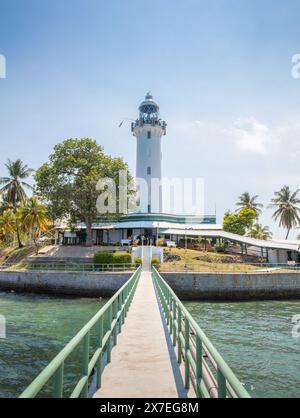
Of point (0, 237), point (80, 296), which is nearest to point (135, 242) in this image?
point (80, 296)

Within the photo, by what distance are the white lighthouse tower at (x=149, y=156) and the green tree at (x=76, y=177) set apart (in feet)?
39.7

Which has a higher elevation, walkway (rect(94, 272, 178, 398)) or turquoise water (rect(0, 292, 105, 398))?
A: walkway (rect(94, 272, 178, 398))

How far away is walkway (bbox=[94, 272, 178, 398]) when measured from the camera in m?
5.20

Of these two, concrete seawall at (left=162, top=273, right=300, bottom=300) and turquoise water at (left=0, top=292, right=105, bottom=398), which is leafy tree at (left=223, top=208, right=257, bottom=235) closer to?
concrete seawall at (left=162, top=273, right=300, bottom=300)

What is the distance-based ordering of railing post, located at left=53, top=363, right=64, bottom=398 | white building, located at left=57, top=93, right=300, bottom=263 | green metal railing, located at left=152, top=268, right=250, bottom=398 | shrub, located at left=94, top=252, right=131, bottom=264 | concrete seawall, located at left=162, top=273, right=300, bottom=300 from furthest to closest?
white building, located at left=57, top=93, right=300, bottom=263 → shrub, located at left=94, top=252, right=131, bottom=264 → concrete seawall, located at left=162, top=273, right=300, bottom=300 → railing post, located at left=53, top=363, right=64, bottom=398 → green metal railing, located at left=152, top=268, right=250, bottom=398

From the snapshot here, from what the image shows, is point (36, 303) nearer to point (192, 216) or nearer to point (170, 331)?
point (170, 331)

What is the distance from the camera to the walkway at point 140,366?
520 centimetres

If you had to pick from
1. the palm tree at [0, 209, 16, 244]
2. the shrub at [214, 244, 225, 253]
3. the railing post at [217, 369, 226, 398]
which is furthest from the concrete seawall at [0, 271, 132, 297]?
the railing post at [217, 369, 226, 398]

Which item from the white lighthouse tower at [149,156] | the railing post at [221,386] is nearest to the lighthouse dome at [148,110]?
the white lighthouse tower at [149,156]

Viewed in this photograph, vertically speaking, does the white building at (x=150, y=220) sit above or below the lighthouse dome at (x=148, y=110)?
below

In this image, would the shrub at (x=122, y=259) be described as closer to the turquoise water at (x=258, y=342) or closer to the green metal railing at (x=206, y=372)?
the turquoise water at (x=258, y=342)

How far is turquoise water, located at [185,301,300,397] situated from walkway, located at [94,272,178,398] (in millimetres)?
3149

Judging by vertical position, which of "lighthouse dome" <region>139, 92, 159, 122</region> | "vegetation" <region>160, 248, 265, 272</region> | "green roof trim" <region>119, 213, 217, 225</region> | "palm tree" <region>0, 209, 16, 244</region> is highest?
"lighthouse dome" <region>139, 92, 159, 122</region>

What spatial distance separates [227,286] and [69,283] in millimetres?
13935
